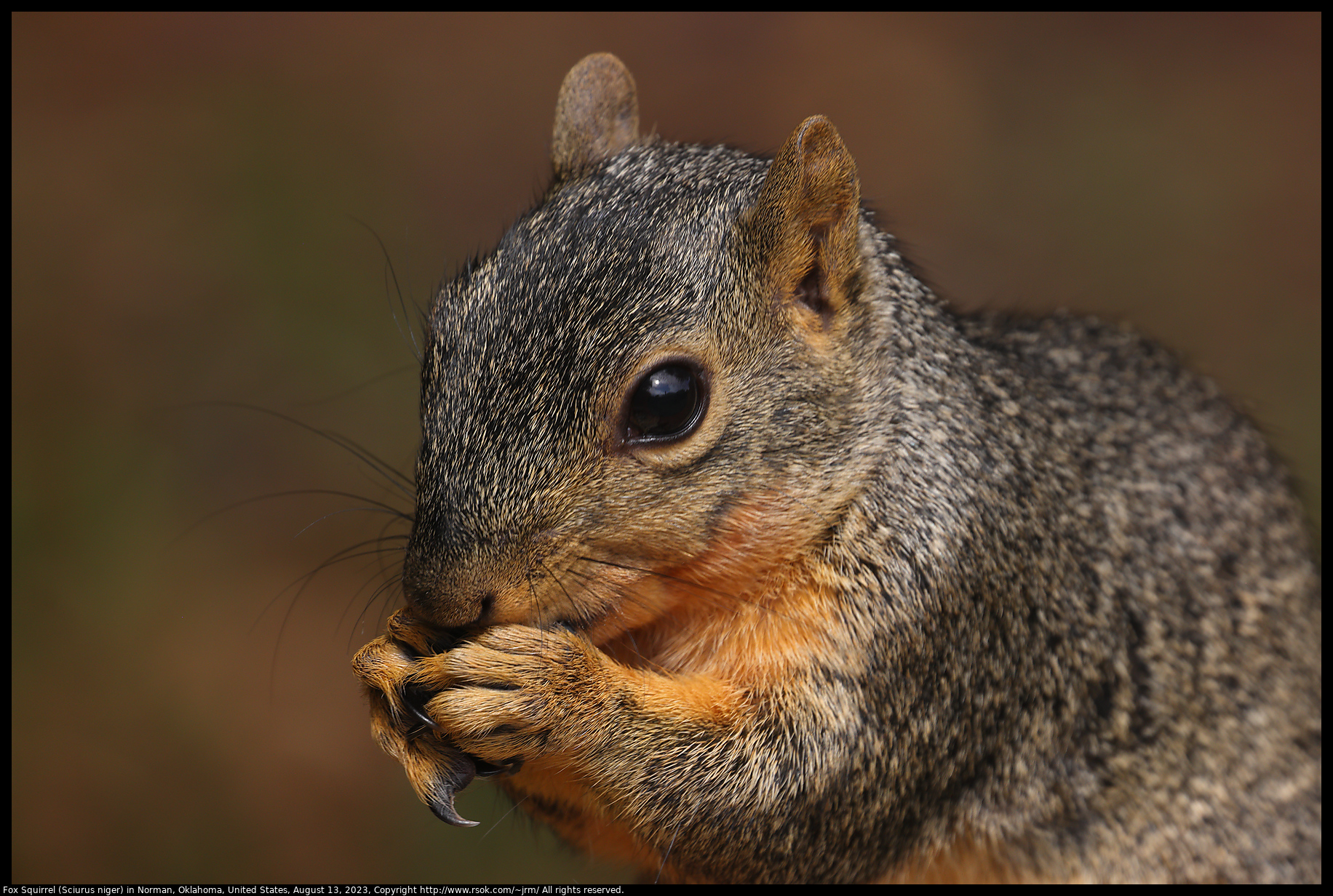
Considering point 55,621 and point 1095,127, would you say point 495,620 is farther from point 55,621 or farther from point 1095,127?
point 1095,127

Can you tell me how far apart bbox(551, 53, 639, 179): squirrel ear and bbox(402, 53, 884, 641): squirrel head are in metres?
0.24

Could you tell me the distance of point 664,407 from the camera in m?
1.73

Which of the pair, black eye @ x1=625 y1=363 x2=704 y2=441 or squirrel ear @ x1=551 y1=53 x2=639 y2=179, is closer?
black eye @ x1=625 y1=363 x2=704 y2=441

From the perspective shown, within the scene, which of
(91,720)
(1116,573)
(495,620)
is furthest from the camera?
(91,720)

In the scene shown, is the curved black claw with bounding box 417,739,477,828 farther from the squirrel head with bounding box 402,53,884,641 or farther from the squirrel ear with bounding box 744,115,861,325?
the squirrel ear with bounding box 744,115,861,325

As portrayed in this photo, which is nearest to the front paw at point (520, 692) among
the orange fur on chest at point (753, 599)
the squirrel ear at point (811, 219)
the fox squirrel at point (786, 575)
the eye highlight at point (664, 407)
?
the fox squirrel at point (786, 575)

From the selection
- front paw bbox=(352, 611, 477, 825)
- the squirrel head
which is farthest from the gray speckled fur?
front paw bbox=(352, 611, 477, 825)

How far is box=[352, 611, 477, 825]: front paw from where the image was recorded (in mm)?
1705

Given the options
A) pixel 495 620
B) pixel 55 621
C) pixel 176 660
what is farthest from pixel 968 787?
pixel 55 621

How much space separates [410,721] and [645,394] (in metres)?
0.66

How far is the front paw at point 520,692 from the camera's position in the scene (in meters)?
1.64

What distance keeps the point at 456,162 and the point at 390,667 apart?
4.39 meters

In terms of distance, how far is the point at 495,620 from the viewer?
1.68m

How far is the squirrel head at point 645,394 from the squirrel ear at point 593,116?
24 centimetres
